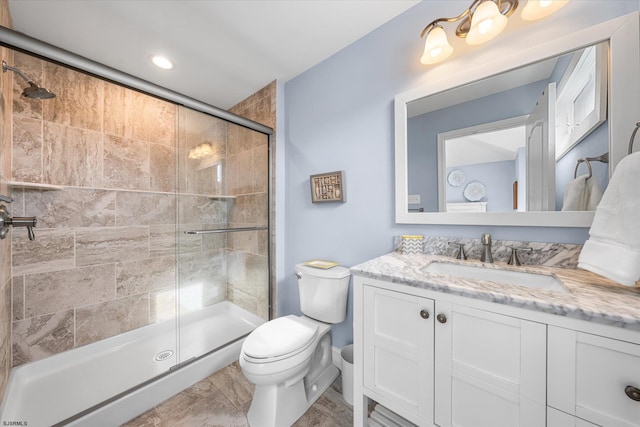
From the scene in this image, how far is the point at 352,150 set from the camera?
5.35 ft

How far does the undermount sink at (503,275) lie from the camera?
92cm

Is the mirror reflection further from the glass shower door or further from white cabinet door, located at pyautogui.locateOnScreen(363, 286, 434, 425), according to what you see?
the glass shower door

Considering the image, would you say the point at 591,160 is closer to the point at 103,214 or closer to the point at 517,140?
the point at 517,140

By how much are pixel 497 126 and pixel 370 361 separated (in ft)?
4.21

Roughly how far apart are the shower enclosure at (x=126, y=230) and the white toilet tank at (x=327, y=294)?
2.33ft

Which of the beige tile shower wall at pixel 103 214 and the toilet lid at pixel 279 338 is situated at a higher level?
the beige tile shower wall at pixel 103 214

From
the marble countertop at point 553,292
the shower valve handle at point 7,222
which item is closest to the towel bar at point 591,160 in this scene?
the marble countertop at point 553,292

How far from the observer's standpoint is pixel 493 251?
1123 millimetres

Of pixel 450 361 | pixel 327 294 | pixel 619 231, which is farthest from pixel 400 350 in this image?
pixel 619 231

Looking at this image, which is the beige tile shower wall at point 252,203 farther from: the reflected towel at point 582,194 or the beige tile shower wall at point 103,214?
the reflected towel at point 582,194

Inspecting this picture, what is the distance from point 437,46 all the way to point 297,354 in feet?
5.80

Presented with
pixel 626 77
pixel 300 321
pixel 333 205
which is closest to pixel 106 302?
pixel 300 321

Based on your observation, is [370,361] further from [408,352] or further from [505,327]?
[505,327]

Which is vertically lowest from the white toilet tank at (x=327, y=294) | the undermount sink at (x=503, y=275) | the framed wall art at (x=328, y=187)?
the white toilet tank at (x=327, y=294)
